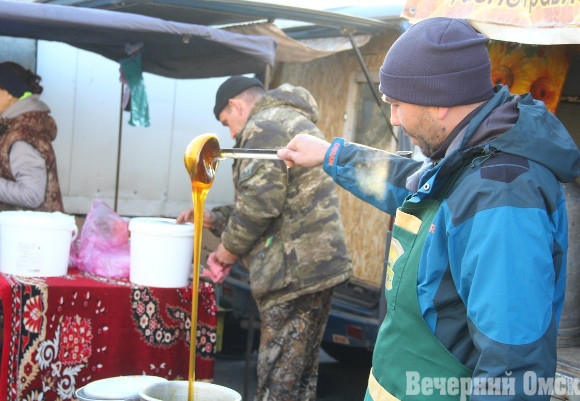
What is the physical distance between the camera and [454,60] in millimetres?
1734

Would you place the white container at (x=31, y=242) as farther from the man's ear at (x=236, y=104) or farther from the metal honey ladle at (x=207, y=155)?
the man's ear at (x=236, y=104)

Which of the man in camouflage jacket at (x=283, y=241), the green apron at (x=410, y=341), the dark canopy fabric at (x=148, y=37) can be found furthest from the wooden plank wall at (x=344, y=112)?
the green apron at (x=410, y=341)

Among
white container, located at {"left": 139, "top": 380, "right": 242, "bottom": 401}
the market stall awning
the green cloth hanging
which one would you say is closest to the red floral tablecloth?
white container, located at {"left": 139, "top": 380, "right": 242, "bottom": 401}

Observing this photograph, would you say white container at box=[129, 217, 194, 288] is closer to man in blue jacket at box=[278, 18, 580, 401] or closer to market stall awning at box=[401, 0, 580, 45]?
market stall awning at box=[401, 0, 580, 45]

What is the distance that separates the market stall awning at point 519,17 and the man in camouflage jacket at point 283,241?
1.00 metres

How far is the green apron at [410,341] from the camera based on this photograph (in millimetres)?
1722

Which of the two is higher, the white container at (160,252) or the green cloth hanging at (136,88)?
the green cloth hanging at (136,88)

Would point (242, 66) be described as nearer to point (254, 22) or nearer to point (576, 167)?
A: point (254, 22)

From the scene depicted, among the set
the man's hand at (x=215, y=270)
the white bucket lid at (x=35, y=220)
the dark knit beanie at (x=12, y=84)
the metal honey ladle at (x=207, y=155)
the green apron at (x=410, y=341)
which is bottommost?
the man's hand at (x=215, y=270)

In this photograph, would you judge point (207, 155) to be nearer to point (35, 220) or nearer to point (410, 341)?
point (35, 220)

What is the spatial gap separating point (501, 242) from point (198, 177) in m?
1.67

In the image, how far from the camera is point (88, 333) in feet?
11.8

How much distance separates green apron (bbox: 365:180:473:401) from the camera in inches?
67.8

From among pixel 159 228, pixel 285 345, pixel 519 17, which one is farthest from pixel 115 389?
pixel 519 17
